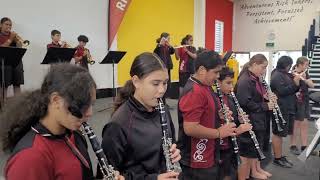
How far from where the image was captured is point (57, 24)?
699 cm

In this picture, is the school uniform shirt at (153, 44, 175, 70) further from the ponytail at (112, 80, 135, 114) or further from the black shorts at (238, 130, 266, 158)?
the ponytail at (112, 80, 135, 114)

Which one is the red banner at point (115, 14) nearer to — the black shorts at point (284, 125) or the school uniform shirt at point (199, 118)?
the black shorts at point (284, 125)

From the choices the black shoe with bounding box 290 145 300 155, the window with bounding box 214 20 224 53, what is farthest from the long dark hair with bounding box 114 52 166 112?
the window with bounding box 214 20 224 53

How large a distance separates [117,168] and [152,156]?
0.19 meters

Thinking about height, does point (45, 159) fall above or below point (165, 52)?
below

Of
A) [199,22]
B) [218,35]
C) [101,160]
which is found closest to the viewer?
[101,160]

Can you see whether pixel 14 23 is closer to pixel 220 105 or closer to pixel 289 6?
pixel 220 105

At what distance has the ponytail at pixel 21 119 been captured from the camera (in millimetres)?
1205

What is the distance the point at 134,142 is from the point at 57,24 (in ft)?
19.7

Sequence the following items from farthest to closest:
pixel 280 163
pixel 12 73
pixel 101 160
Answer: pixel 12 73 < pixel 280 163 < pixel 101 160

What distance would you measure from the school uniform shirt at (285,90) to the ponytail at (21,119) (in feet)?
11.2

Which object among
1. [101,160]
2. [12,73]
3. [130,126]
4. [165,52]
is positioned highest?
[165,52]

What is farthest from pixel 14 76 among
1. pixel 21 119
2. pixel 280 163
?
pixel 21 119

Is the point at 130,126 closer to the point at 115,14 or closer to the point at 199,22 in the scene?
the point at 115,14
